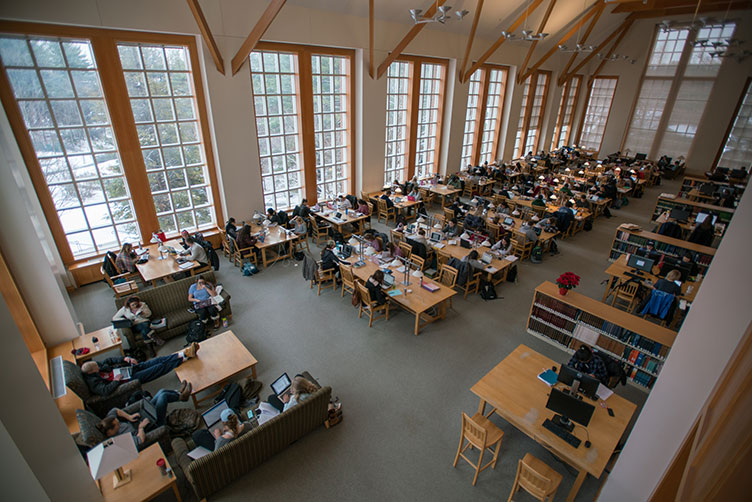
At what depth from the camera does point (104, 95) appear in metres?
8.29

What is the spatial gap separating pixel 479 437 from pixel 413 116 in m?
12.9

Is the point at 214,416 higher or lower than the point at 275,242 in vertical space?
lower

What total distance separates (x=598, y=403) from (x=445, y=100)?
1381cm

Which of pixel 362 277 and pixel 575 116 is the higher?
pixel 575 116

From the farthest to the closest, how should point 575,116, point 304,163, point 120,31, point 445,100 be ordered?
point 575,116 → point 445,100 → point 304,163 → point 120,31

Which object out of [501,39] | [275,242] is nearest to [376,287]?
[275,242]

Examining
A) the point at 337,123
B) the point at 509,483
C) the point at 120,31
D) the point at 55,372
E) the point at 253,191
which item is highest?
the point at 120,31

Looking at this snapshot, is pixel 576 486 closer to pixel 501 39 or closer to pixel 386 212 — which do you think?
pixel 386 212

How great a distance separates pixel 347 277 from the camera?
8.41 meters

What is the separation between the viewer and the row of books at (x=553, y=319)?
22.1 feet

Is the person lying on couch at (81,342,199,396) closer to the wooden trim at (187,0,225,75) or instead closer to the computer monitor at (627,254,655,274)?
the wooden trim at (187,0,225,75)

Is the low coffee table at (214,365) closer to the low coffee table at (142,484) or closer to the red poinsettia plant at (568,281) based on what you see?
the low coffee table at (142,484)

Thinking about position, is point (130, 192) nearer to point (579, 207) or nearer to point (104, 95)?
point (104, 95)

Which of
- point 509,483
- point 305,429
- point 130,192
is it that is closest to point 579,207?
point 509,483
